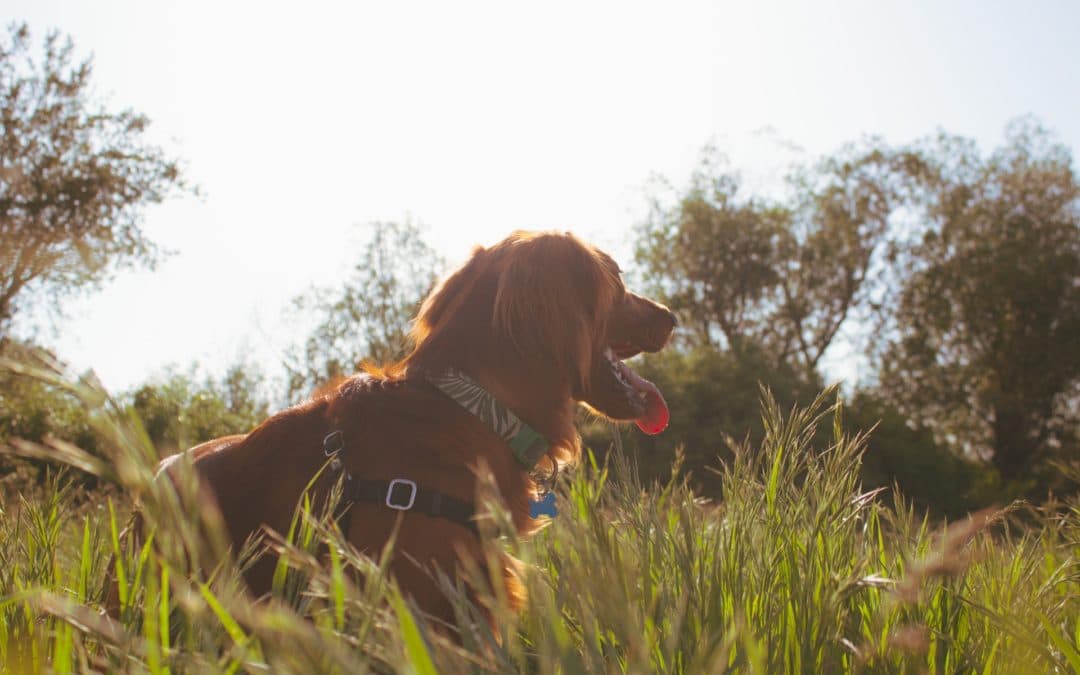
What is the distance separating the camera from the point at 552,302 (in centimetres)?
271

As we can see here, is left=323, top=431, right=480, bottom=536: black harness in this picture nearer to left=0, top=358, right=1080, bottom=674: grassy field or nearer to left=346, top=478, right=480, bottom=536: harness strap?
left=346, top=478, right=480, bottom=536: harness strap

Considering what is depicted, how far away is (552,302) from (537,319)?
77 millimetres

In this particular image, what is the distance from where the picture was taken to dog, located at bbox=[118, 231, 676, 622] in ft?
7.20

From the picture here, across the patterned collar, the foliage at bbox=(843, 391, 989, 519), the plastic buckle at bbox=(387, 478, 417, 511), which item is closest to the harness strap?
the plastic buckle at bbox=(387, 478, 417, 511)

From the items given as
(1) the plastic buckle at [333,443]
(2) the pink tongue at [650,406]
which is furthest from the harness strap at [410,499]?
(2) the pink tongue at [650,406]

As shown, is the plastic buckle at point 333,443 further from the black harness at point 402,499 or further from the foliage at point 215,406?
the foliage at point 215,406

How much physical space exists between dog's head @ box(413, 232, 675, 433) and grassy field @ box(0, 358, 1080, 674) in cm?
64

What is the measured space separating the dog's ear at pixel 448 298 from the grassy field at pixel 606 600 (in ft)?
2.74

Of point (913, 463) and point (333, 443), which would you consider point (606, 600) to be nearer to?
point (333, 443)

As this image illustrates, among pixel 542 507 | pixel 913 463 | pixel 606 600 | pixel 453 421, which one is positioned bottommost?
pixel 913 463

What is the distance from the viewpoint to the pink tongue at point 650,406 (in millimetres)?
3137

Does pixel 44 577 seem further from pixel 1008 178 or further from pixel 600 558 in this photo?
pixel 1008 178

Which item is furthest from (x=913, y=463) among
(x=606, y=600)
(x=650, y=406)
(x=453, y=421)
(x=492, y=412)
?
(x=606, y=600)

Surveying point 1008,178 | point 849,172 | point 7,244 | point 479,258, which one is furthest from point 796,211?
point 479,258
